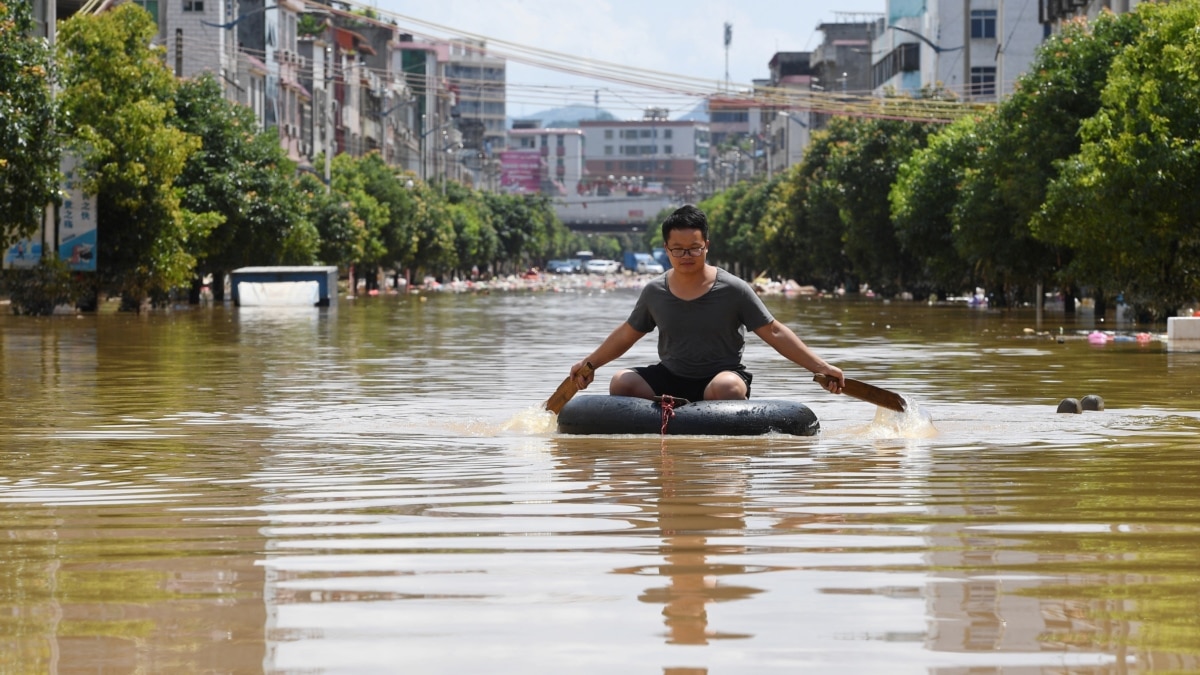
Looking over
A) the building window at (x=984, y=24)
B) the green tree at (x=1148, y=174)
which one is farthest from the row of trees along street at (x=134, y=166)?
the building window at (x=984, y=24)

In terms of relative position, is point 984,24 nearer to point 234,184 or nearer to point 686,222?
point 234,184

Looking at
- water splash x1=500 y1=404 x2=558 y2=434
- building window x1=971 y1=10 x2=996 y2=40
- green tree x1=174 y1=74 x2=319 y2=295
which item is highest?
building window x1=971 y1=10 x2=996 y2=40

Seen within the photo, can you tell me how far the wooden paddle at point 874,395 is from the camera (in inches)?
589

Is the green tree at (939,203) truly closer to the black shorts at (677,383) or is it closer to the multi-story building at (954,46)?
the multi-story building at (954,46)

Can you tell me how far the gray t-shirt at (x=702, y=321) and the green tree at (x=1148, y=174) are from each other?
2489 centimetres

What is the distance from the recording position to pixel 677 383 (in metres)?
15.2

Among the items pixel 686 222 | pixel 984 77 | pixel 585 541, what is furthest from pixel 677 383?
pixel 984 77

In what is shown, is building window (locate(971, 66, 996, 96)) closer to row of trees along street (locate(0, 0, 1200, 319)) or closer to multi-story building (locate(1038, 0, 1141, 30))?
multi-story building (locate(1038, 0, 1141, 30))

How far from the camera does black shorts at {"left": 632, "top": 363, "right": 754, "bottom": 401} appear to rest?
15180 mm

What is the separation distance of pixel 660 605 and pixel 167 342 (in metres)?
30.7

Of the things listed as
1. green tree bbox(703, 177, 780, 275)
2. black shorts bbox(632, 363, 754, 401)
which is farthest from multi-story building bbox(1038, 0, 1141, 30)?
black shorts bbox(632, 363, 754, 401)

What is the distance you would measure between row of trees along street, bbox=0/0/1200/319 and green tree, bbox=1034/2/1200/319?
49mm

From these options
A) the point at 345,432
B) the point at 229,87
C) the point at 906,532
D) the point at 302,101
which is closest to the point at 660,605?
the point at 906,532

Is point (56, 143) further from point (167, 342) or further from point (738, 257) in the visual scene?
point (738, 257)
